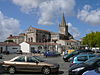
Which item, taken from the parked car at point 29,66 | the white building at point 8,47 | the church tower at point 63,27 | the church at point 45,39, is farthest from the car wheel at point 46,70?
the church tower at point 63,27

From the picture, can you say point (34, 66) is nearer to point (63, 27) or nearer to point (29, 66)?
point (29, 66)

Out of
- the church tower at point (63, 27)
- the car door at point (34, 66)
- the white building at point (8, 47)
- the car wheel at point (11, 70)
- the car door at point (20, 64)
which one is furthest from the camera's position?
the church tower at point (63, 27)

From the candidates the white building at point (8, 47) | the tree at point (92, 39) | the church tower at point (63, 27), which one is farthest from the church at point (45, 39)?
the tree at point (92, 39)

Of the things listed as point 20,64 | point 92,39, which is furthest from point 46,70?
point 92,39

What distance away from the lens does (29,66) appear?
43.4 feet

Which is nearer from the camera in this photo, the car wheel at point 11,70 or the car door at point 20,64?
the car door at point 20,64

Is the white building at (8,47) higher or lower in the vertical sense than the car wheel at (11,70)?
higher

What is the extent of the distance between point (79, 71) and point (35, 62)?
4.39 metres

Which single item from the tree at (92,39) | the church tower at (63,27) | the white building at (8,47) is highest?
the church tower at (63,27)

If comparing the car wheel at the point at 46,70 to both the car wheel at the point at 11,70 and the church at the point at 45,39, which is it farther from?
the church at the point at 45,39

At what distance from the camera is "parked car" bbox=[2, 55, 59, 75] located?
13.2 m

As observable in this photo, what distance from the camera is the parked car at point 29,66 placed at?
43.3 ft

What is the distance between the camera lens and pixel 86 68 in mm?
10000

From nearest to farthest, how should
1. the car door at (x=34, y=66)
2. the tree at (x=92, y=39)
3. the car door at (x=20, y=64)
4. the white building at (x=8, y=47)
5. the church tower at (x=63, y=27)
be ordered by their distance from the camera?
the car door at (x=34, y=66) → the car door at (x=20, y=64) → the white building at (x=8, y=47) → the tree at (x=92, y=39) → the church tower at (x=63, y=27)
